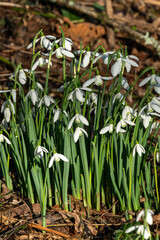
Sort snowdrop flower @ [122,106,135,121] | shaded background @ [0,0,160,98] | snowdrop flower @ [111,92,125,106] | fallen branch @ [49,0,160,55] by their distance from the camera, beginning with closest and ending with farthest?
1. snowdrop flower @ [122,106,135,121]
2. snowdrop flower @ [111,92,125,106]
3. fallen branch @ [49,0,160,55]
4. shaded background @ [0,0,160,98]

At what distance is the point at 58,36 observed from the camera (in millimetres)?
4719

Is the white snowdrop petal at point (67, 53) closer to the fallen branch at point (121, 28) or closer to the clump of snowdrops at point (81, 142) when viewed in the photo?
the clump of snowdrops at point (81, 142)

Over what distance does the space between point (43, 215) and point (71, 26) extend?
4.04m

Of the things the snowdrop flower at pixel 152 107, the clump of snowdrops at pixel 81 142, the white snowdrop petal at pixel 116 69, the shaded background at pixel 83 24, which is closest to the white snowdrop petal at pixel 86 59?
the clump of snowdrops at pixel 81 142

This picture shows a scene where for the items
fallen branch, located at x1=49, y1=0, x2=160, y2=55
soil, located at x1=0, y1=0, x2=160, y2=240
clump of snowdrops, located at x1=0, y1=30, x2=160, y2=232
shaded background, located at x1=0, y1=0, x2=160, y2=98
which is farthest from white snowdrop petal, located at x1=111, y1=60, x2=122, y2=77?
fallen branch, located at x1=49, y1=0, x2=160, y2=55

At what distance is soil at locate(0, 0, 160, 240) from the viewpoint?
2.09 meters

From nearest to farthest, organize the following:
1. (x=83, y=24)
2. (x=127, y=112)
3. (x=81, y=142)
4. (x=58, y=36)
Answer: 1. (x=127, y=112)
2. (x=81, y=142)
3. (x=58, y=36)
4. (x=83, y=24)

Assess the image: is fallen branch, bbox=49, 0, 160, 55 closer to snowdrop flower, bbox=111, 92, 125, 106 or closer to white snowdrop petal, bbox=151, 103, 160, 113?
snowdrop flower, bbox=111, 92, 125, 106

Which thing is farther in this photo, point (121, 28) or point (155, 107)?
point (121, 28)

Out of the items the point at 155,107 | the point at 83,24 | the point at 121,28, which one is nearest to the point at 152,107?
the point at 155,107

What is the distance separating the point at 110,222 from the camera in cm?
218

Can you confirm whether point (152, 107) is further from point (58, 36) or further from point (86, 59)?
point (58, 36)

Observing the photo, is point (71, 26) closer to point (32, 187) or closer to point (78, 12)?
point (78, 12)

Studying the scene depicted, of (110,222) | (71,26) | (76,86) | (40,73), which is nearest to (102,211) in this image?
(110,222)
